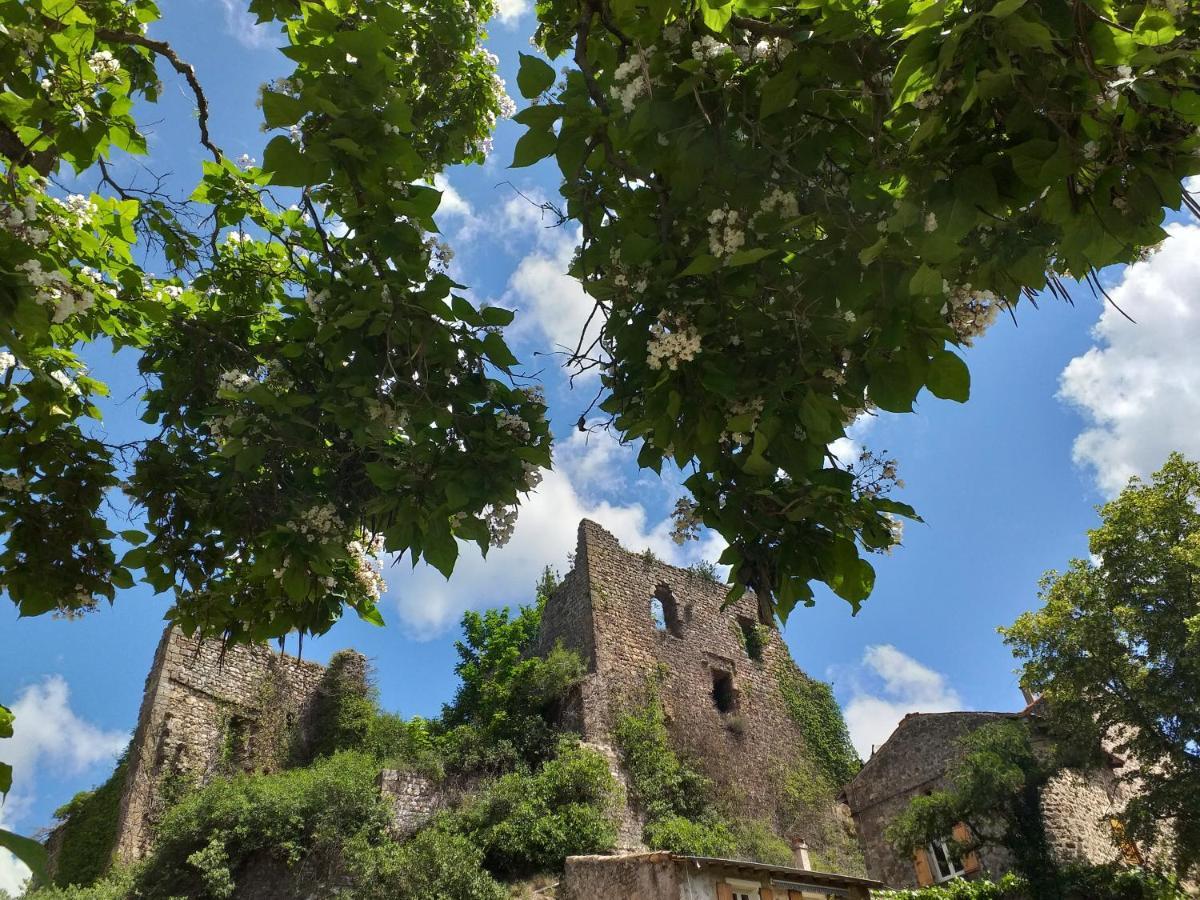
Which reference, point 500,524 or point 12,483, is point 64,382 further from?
point 500,524

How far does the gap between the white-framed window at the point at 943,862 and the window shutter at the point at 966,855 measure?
0.08m

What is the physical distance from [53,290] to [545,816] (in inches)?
465

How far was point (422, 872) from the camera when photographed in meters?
10.9

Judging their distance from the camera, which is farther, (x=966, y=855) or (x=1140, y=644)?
(x=966, y=855)

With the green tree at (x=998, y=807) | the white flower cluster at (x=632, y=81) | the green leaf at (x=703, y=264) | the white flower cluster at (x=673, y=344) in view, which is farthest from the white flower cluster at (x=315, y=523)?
the green tree at (x=998, y=807)

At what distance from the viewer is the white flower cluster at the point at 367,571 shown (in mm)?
4293

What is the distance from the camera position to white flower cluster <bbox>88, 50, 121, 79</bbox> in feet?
11.5

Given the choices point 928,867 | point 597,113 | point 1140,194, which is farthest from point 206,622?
point 928,867

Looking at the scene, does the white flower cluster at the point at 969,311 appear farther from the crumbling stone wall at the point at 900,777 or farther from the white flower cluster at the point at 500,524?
the crumbling stone wall at the point at 900,777

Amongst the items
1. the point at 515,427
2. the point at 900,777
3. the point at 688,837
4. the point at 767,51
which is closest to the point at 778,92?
the point at 767,51

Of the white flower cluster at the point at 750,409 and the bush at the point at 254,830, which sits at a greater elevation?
the bush at the point at 254,830

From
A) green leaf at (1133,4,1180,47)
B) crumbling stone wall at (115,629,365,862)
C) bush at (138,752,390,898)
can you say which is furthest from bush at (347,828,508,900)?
green leaf at (1133,4,1180,47)

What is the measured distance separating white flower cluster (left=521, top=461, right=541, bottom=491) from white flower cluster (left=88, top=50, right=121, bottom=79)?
7.96 ft

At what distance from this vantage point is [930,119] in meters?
1.88
